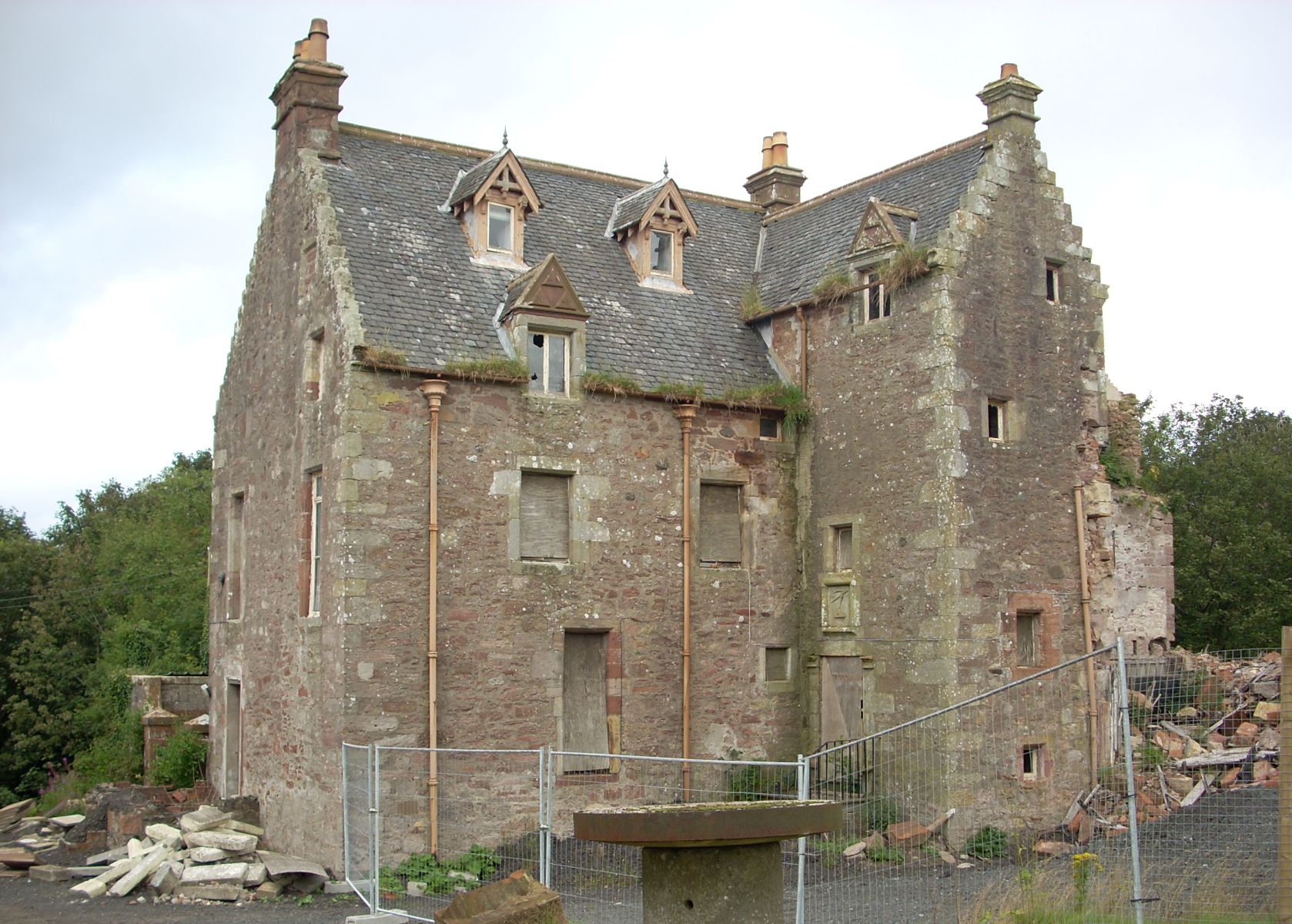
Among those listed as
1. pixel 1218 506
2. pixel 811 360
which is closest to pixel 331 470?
pixel 811 360

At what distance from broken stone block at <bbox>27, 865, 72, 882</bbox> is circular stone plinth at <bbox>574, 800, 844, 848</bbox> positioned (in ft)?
43.6

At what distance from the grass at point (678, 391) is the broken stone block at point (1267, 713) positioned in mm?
8882

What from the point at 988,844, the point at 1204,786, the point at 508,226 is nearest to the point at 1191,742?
the point at 1204,786

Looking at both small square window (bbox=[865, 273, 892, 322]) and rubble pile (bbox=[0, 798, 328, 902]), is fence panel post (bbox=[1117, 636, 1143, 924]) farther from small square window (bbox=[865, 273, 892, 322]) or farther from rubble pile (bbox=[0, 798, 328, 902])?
rubble pile (bbox=[0, 798, 328, 902])

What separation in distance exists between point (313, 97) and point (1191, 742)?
15913 mm

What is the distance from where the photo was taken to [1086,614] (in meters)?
19.5

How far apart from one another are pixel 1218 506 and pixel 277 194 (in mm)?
27005

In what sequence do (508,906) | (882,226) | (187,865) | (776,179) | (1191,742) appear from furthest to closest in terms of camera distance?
1. (776,179)
2. (882,226)
3. (1191,742)
4. (187,865)
5. (508,906)

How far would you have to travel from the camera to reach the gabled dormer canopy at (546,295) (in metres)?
19.1

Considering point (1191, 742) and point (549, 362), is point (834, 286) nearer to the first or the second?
point (549, 362)

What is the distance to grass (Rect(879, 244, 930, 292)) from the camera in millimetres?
19109

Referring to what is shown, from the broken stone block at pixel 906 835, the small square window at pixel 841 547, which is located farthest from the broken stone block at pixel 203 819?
the small square window at pixel 841 547

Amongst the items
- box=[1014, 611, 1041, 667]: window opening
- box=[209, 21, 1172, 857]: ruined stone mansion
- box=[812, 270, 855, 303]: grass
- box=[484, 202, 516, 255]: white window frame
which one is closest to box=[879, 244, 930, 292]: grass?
box=[209, 21, 1172, 857]: ruined stone mansion

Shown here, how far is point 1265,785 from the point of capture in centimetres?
1697
